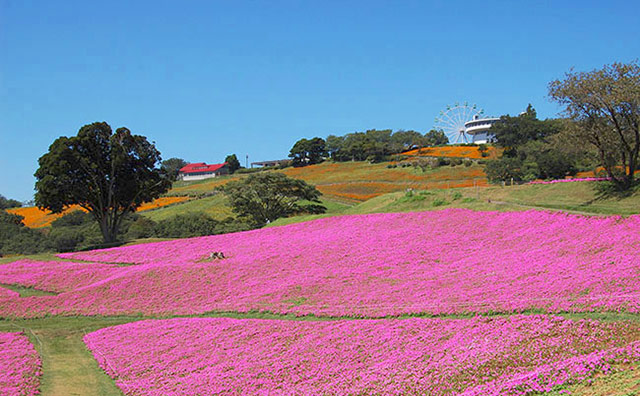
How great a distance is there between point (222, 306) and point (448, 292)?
987 cm

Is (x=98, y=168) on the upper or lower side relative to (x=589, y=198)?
upper

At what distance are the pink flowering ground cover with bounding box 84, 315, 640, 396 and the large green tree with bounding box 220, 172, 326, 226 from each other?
43186 millimetres

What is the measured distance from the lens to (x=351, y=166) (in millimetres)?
121438

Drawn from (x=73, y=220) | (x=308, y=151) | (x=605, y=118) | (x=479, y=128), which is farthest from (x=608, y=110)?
(x=479, y=128)

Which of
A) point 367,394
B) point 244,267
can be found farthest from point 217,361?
point 244,267

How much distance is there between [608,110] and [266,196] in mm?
36748

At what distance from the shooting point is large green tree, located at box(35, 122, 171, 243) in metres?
51.5

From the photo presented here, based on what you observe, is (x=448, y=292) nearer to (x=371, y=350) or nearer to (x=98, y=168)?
(x=371, y=350)

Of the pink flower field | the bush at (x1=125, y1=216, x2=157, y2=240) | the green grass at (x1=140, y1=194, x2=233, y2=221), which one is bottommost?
the pink flower field

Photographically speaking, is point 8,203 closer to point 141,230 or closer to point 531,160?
point 141,230

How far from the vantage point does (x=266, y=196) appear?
6400 cm

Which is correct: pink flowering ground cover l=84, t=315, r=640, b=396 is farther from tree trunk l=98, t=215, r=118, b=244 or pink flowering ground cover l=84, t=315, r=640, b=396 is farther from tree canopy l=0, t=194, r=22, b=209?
tree canopy l=0, t=194, r=22, b=209

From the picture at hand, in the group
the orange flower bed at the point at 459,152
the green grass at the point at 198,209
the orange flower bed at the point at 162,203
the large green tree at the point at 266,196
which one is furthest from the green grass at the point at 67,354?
the orange flower bed at the point at 459,152

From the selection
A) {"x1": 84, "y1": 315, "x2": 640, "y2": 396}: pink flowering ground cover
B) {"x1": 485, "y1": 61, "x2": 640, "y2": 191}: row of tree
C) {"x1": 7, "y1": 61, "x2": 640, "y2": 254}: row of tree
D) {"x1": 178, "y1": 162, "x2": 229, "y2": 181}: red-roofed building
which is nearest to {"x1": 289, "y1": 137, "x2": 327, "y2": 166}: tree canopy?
{"x1": 178, "y1": 162, "x2": 229, "y2": 181}: red-roofed building
